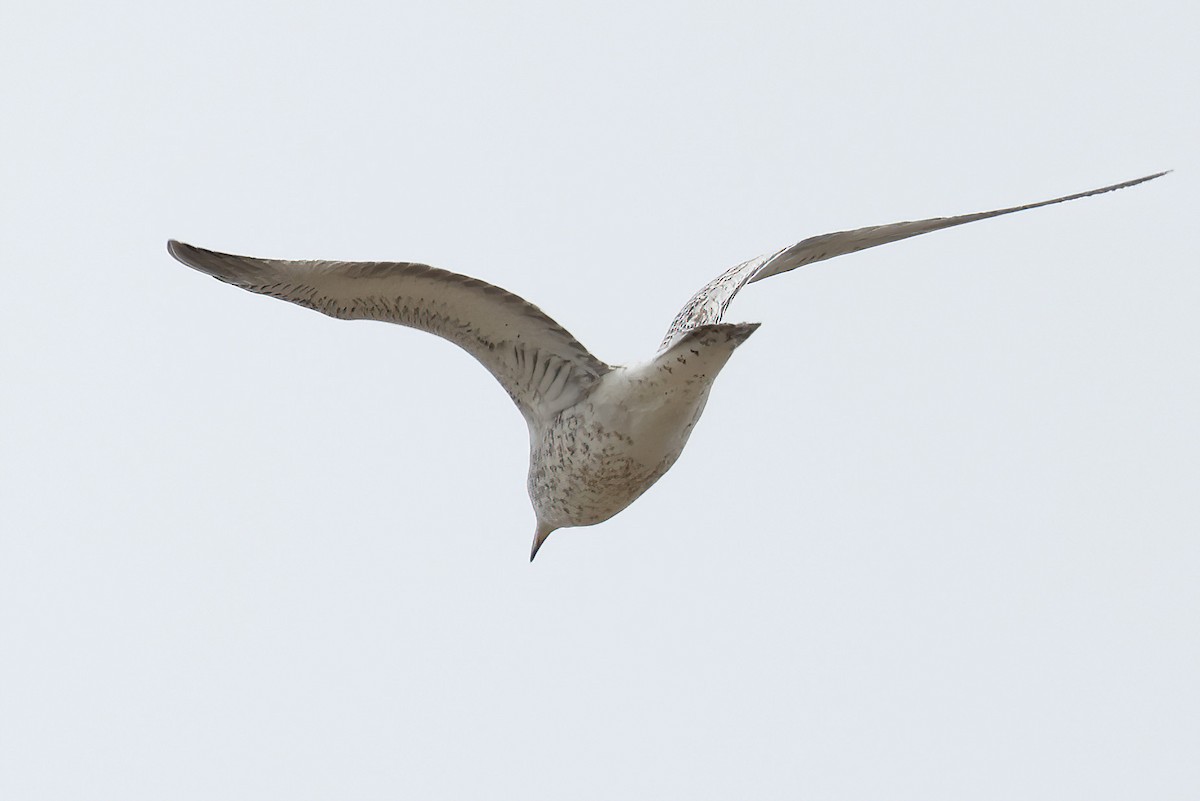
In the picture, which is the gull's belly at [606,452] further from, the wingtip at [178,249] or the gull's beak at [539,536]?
the wingtip at [178,249]

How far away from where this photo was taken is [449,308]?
4.48 m

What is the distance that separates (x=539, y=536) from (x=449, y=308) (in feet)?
4.82

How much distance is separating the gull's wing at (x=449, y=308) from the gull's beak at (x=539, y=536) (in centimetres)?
69

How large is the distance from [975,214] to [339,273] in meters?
2.35

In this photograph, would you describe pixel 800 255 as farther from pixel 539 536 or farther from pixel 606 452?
pixel 539 536

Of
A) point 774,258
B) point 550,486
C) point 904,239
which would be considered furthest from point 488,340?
point 904,239

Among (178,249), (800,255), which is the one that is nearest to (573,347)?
(800,255)

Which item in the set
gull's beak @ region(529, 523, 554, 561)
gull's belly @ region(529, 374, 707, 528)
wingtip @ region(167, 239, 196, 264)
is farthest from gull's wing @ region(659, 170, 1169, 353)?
wingtip @ region(167, 239, 196, 264)

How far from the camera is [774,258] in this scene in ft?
14.4

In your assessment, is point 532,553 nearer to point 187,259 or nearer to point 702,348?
point 702,348

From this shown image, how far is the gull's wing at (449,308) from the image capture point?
4008 mm

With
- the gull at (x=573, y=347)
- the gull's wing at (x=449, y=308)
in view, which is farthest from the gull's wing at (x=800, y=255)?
the gull's wing at (x=449, y=308)

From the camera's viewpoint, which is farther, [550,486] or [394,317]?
[550,486]

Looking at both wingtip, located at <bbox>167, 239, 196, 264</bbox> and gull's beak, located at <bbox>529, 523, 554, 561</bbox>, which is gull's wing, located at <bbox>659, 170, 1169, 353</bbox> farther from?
wingtip, located at <bbox>167, 239, 196, 264</bbox>
